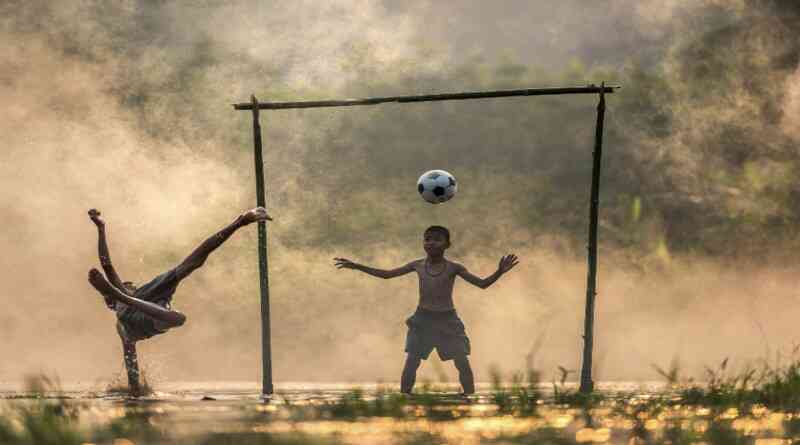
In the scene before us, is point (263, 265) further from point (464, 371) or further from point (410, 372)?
point (464, 371)

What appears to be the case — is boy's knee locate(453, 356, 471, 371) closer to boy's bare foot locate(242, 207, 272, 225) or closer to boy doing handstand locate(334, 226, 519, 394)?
boy doing handstand locate(334, 226, 519, 394)

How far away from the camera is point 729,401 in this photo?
6898mm

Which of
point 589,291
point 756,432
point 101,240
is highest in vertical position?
point 101,240

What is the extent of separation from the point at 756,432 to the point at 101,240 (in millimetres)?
6643

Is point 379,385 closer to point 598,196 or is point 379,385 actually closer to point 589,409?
point 589,409

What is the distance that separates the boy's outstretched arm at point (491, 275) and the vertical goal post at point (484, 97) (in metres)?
0.85

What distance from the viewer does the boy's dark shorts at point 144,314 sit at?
9693 millimetres

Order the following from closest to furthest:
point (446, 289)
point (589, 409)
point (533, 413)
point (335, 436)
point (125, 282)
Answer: point (335, 436), point (533, 413), point (589, 409), point (125, 282), point (446, 289)

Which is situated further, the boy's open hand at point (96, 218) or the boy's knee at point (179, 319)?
the boy's open hand at point (96, 218)

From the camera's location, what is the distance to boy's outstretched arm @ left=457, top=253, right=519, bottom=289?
10398mm

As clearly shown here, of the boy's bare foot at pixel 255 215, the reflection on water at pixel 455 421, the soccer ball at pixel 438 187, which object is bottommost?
the reflection on water at pixel 455 421

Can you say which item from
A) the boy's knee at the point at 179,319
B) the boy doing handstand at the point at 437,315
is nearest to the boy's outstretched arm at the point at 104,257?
the boy's knee at the point at 179,319

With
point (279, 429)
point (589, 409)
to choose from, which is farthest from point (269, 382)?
point (279, 429)

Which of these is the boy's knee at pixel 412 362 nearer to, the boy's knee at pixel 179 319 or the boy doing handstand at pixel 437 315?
the boy doing handstand at pixel 437 315
